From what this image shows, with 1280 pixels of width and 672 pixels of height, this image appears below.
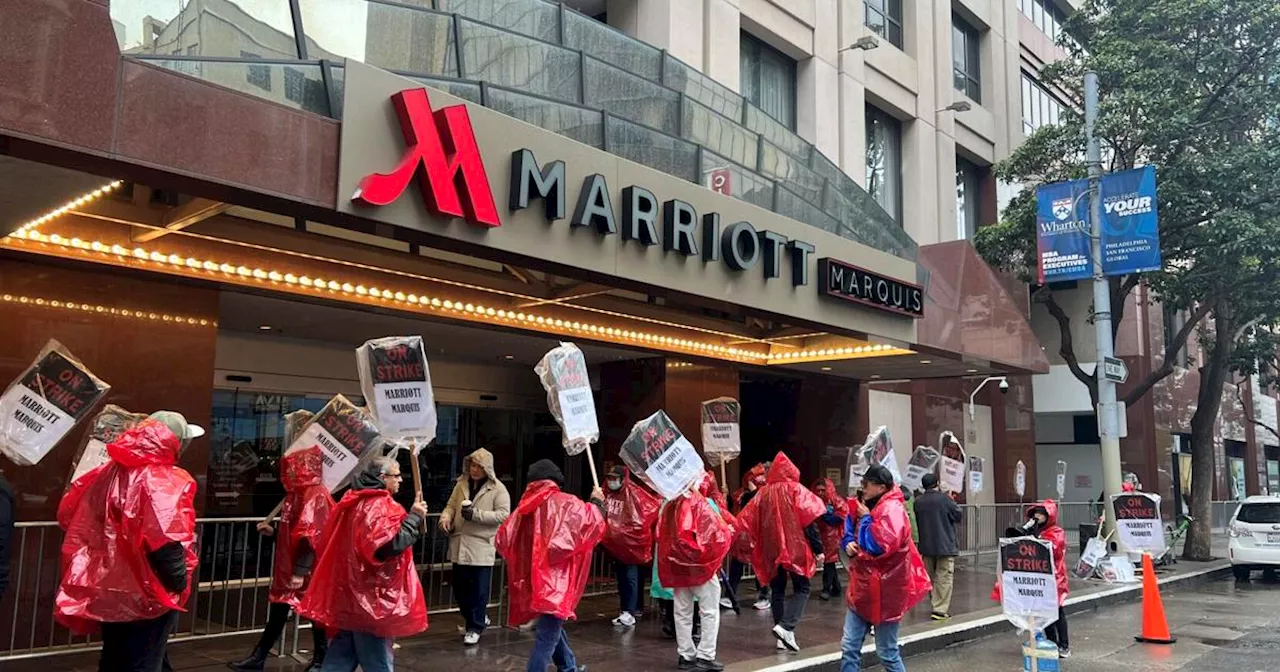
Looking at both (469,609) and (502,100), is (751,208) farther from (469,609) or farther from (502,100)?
(469,609)

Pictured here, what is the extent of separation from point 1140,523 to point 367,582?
38.9 ft

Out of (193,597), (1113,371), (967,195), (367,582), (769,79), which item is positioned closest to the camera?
(367,582)

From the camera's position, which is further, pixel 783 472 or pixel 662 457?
pixel 783 472

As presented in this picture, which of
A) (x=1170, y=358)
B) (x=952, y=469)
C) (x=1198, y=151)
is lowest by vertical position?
(x=952, y=469)

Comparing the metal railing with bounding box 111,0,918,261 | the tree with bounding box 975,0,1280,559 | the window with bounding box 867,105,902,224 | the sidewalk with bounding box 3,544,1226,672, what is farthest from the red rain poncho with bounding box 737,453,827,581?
the tree with bounding box 975,0,1280,559

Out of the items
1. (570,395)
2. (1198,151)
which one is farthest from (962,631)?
(1198,151)

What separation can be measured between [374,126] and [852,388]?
41.5ft

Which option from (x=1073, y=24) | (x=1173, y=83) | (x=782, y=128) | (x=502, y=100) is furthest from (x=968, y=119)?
(x=502, y=100)

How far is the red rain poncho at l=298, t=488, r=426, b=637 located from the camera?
558cm

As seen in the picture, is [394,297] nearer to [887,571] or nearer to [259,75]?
[259,75]

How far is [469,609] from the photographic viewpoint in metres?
9.03

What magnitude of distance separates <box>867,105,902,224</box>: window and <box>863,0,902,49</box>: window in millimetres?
1817

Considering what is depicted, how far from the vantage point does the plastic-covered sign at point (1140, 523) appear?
13.3 m

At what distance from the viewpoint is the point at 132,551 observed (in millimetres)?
5250
